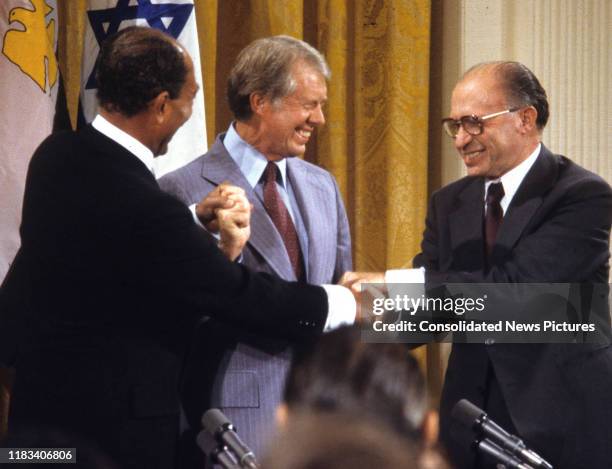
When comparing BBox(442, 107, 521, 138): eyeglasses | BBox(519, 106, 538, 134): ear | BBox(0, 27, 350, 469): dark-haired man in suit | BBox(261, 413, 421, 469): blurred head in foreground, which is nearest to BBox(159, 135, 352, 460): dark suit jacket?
BBox(0, 27, 350, 469): dark-haired man in suit

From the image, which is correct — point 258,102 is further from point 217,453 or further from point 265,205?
point 217,453

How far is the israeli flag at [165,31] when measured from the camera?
349 cm

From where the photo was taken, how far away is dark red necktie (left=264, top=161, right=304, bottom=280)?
279 cm

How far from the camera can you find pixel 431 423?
103 centimetres

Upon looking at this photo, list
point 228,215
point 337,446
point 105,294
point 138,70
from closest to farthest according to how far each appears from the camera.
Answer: point 337,446
point 105,294
point 138,70
point 228,215

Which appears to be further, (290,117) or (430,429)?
(290,117)

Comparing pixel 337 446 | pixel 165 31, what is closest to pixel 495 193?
pixel 165 31

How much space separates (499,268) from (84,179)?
1167 millimetres

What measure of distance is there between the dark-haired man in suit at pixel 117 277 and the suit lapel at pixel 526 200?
0.82 m

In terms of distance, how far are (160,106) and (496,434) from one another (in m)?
1.12

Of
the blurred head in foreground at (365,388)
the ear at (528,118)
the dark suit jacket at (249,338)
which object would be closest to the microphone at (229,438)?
the blurred head in foreground at (365,388)

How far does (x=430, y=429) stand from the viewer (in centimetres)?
Result: 102

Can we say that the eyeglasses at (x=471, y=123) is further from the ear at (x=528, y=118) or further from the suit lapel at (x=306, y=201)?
the suit lapel at (x=306, y=201)

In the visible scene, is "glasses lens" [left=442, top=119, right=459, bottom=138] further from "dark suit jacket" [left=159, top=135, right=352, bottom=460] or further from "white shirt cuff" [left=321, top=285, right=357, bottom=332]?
"white shirt cuff" [left=321, top=285, right=357, bottom=332]
